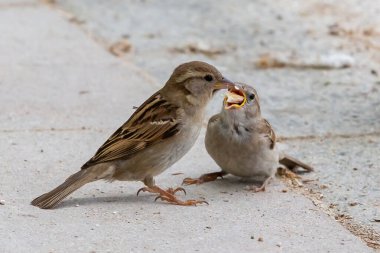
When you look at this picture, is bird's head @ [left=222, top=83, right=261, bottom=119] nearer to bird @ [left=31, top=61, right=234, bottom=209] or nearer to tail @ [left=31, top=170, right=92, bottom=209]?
bird @ [left=31, top=61, right=234, bottom=209]

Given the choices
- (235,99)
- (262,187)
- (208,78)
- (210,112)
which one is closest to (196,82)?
(208,78)

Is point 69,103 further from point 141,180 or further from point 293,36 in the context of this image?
point 293,36

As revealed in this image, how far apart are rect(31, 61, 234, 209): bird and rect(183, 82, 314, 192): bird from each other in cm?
26

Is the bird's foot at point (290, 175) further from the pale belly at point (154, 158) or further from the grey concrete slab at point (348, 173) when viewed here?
the pale belly at point (154, 158)

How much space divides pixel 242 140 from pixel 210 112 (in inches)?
66.3

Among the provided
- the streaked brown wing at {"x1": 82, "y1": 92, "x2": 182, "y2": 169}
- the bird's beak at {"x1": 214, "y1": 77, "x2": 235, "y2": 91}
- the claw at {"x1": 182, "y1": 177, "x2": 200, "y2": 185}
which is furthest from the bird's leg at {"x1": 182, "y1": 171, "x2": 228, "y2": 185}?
the bird's beak at {"x1": 214, "y1": 77, "x2": 235, "y2": 91}

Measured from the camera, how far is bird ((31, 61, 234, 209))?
18.4ft

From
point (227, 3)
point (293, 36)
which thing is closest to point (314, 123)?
point (293, 36)

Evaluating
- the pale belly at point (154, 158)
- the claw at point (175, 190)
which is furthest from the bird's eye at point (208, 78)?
the claw at point (175, 190)

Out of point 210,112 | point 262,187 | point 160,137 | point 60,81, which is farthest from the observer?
point 60,81

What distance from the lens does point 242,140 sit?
5934 mm

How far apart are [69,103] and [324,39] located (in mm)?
3300

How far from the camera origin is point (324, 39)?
991 centimetres

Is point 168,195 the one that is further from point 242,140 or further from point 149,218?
point 242,140
